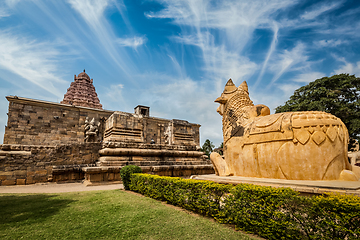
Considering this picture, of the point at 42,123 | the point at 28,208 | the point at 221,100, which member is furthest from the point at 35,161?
the point at 42,123

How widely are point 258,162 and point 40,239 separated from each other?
4.15 m

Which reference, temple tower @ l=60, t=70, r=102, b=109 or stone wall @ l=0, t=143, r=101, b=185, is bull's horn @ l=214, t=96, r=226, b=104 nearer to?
stone wall @ l=0, t=143, r=101, b=185

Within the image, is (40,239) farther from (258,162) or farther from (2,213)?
(258,162)

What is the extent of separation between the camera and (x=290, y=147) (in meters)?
3.92

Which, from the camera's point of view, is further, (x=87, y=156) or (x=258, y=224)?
(x=87, y=156)

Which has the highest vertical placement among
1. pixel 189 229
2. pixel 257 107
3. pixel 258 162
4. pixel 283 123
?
pixel 257 107

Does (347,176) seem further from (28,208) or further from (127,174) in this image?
(28,208)

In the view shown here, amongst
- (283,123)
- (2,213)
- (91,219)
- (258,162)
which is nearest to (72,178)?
(2,213)

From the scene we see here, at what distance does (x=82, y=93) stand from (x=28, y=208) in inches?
1320

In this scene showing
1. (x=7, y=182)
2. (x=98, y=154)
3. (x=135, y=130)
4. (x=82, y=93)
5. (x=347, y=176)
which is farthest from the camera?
(x=82, y=93)

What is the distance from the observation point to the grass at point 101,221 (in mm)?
3129

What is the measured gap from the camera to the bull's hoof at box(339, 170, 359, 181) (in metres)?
3.60

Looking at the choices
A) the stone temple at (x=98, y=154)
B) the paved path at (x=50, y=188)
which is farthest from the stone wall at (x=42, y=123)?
the paved path at (x=50, y=188)

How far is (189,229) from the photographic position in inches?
130
